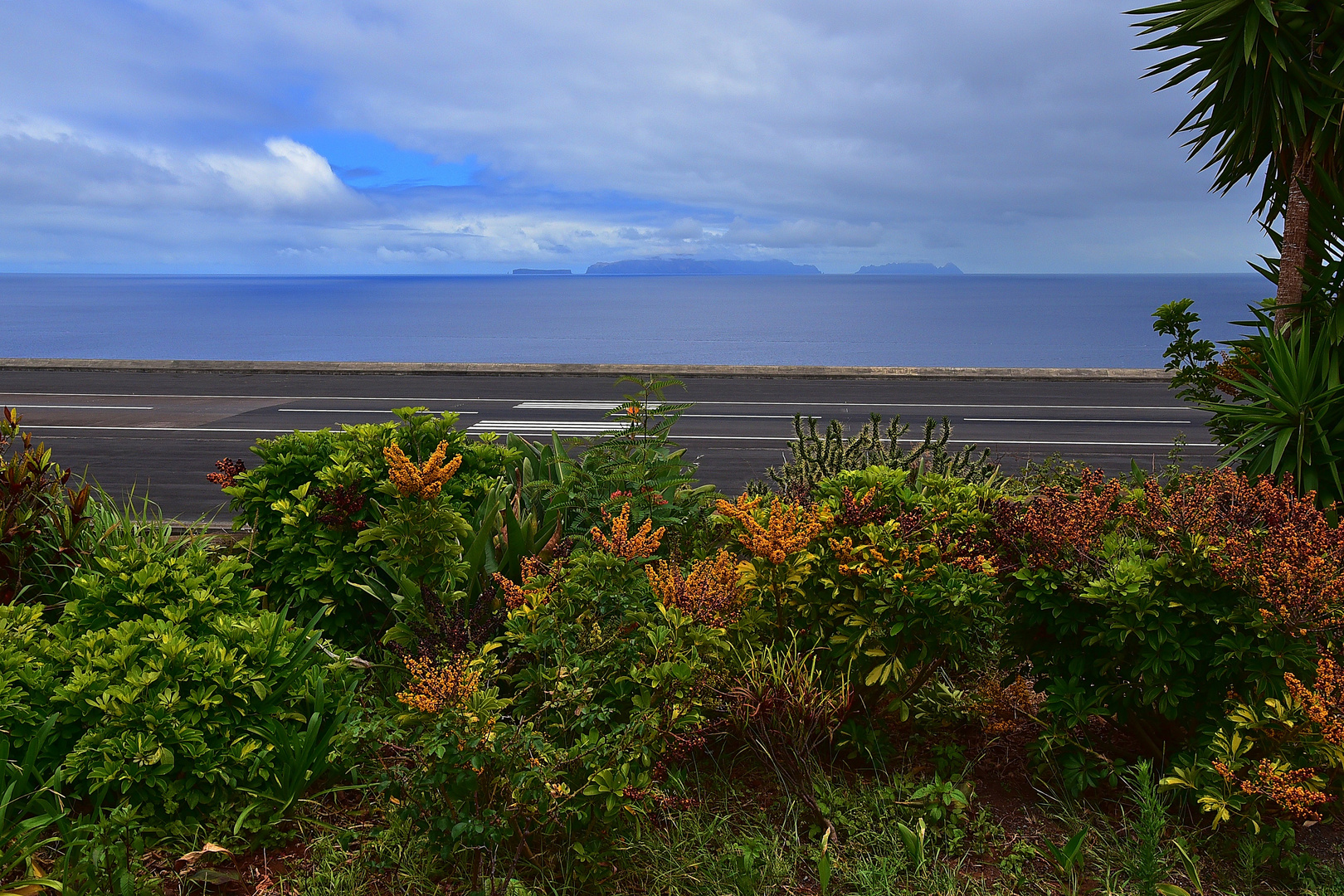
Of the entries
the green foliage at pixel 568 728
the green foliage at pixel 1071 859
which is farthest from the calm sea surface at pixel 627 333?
the green foliage at pixel 1071 859

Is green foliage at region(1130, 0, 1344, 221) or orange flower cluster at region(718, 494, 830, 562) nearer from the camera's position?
orange flower cluster at region(718, 494, 830, 562)

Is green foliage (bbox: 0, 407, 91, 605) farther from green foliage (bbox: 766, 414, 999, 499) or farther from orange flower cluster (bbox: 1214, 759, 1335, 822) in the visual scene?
orange flower cluster (bbox: 1214, 759, 1335, 822)

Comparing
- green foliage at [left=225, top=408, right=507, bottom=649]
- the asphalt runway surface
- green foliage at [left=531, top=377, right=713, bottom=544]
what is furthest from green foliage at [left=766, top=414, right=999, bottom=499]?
the asphalt runway surface

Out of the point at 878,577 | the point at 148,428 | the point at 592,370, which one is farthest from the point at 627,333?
the point at 878,577

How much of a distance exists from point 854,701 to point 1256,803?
139 centimetres

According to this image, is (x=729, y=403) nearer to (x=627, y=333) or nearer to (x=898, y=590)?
(x=898, y=590)

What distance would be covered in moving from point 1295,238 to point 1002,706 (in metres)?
4.11

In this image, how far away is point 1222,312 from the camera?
151 meters

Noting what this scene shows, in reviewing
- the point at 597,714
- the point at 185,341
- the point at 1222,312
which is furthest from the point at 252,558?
the point at 1222,312

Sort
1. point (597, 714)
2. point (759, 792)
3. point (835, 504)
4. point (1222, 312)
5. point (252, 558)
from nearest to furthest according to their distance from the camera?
point (597, 714), point (759, 792), point (835, 504), point (252, 558), point (1222, 312)

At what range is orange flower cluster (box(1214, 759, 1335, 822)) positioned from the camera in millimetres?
2691

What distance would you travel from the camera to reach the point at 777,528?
11.0 ft

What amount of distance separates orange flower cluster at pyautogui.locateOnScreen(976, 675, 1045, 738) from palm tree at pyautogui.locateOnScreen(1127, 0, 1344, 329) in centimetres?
343

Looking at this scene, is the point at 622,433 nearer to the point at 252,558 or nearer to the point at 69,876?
the point at 252,558
